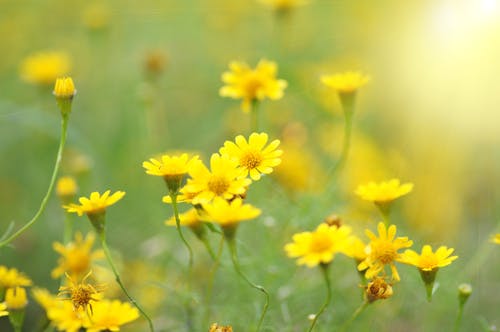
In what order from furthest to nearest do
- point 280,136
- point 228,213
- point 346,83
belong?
point 280,136
point 346,83
point 228,213

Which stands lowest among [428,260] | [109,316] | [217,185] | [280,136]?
[280,136]

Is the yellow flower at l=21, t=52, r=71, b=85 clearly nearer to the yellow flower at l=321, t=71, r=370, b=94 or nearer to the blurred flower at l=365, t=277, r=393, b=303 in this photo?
the yellow flower at l=321, t=71, r=370, b=94

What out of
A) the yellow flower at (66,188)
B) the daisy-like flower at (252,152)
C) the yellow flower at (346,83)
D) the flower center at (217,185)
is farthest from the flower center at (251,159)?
the yellow flower at (66,188)

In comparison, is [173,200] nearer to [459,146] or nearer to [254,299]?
[254,299]

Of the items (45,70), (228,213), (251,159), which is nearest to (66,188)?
(251,159)

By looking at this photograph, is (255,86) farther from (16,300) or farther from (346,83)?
(16,300)

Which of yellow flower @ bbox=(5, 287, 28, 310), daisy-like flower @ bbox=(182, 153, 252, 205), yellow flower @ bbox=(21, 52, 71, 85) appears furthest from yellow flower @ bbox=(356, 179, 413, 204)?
yellow flower @ bbox=(21, 52, 71, 85)

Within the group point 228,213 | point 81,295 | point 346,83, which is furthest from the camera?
point 346,83
